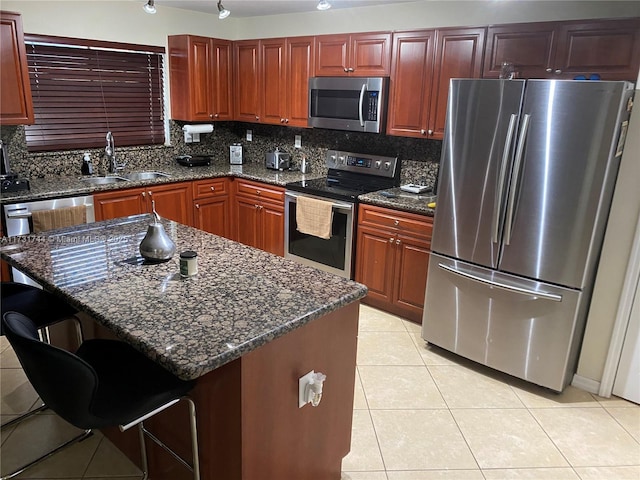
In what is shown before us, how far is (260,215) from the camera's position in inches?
175

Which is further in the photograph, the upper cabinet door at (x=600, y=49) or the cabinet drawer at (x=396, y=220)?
the cabinet drawer at (x=396, y=220)

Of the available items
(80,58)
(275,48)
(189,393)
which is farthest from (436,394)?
(80,58)

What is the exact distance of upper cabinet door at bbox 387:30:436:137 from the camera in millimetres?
3438

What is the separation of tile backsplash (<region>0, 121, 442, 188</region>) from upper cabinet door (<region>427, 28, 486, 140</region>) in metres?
0.38

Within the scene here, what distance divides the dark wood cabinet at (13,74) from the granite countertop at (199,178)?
52cm

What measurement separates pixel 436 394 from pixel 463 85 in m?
1.77

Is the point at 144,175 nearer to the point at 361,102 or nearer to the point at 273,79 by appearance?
the point at 273,79

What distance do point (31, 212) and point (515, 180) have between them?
10.2 feet

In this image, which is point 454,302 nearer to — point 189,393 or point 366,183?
point 366,183

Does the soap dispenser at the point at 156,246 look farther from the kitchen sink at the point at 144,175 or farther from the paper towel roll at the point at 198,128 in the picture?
the paper towel roll at the point at 198,128

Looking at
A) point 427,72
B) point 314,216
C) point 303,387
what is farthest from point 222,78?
point 303,387

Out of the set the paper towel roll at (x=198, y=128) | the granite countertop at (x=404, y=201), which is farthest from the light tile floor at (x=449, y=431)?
the paper towel roll at (x=198, y=128)

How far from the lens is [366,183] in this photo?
4.16 m

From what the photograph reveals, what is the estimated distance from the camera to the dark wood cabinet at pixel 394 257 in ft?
11.1
